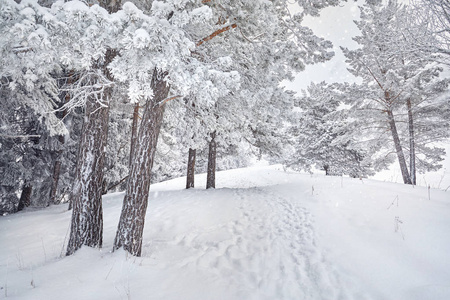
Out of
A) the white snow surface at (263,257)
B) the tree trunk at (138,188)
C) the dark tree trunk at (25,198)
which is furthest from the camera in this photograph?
the dark tree trunk at (25,198)

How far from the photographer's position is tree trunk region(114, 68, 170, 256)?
153 inches

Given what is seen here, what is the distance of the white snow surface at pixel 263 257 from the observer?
2850mm

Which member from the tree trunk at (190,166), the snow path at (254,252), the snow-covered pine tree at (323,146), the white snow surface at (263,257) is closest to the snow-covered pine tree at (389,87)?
the snow-covered pine tree at (323,146)

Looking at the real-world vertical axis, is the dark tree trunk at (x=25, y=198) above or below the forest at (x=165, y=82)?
below

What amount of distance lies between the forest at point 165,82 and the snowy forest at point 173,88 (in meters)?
0.03

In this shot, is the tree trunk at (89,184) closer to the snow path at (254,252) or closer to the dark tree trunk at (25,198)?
the snow path at (254,252)

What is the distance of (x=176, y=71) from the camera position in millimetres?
3176

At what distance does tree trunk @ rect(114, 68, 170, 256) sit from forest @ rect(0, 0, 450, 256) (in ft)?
0.06

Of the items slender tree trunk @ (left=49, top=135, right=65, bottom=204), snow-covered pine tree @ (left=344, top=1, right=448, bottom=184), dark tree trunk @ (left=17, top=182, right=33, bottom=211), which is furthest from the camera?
snow-covered pine tree @ (left=344, top=1, right=448, bottom=184)

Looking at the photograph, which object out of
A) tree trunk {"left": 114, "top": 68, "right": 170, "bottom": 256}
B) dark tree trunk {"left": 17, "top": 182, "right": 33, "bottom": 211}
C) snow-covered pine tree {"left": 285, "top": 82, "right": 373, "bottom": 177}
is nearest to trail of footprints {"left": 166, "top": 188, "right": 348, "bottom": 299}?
tree trunk {"left": 114, "top": 68, "right": 170, "bottom": 256}

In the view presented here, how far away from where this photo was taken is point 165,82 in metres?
4.16

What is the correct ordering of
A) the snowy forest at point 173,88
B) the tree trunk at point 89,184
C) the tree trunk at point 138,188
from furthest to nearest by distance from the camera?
the tree trunk at point 89,184, the tree trunk at point 138,188, the snowy forest at point 173,88

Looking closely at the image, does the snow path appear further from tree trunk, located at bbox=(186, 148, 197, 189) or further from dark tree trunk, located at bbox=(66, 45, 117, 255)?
tree trunk, located at bbox=(186, 148, 197, 189)

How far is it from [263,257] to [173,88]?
14.2ft
